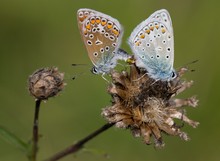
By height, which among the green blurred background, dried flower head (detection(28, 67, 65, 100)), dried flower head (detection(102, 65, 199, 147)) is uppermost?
dried flower head (detection(28, 67, 65, 100))

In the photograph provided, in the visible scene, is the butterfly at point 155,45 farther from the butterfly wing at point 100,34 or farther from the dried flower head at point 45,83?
the dried flower head at point 45,83

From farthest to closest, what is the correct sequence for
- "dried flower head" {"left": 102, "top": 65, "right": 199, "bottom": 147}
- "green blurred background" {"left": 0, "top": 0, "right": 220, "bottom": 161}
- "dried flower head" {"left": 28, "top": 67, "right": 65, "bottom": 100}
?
"green blurred background" {"left": 0, "top": 0, "right": 220, "bottom": 161} < "dried flower head" {"left": 28, "top": 67, "right": 65, "bottom": 100} < "dried flower head" {"left": 102, "top": 65, "right": 199, "bottom": 147}

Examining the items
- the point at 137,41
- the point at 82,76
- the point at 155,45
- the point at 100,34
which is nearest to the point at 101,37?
the point at 100,34

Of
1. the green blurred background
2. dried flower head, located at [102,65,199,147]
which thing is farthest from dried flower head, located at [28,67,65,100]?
the green blurred background

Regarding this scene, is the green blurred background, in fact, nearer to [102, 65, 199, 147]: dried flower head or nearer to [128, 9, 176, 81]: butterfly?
[102, 65, 199, 147]: dried flower head

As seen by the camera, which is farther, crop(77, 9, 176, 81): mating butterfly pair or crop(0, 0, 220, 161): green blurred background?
crop(0, 0, 220, 161): green blurred background

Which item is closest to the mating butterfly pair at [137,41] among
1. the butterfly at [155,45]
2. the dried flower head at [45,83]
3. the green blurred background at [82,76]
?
the butterfly at [155,45]
